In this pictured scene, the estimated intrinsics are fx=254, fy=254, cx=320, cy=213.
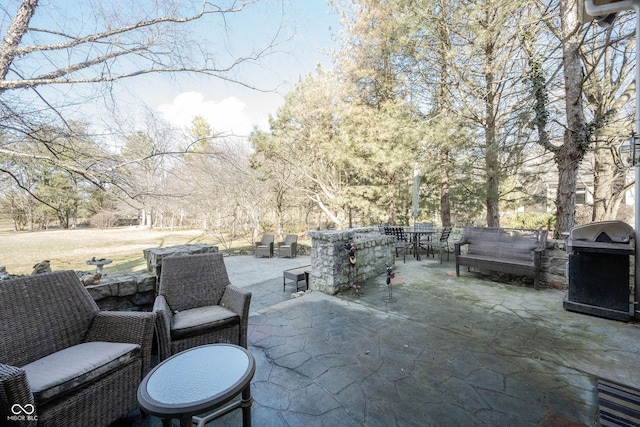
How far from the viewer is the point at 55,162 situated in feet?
10.6

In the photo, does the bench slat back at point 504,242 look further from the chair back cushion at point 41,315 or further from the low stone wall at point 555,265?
the chair back cushion at point 41,315

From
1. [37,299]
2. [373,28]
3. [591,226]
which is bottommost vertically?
[37,299]

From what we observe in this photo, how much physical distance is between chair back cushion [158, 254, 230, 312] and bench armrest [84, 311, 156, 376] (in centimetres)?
51

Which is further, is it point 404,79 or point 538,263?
point 404,79

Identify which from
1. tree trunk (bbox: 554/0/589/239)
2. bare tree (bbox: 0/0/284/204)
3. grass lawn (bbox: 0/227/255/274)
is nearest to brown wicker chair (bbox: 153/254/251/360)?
bare tree (bbox: 0/0/284/204)

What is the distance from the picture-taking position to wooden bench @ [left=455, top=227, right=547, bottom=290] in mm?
4137

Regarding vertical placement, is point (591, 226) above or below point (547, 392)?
above

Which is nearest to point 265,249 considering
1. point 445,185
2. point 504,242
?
point 445,185

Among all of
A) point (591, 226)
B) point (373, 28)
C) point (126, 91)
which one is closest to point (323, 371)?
point (591, 226)

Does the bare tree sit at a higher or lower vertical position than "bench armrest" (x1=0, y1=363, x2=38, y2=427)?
higher

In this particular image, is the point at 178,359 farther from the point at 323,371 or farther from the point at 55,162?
the point at 55,162

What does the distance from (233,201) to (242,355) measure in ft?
35.3

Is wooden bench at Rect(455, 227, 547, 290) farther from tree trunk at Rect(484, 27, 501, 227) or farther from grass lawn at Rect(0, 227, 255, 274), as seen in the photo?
grass lawn at Rect(0, 227, 255, 274)

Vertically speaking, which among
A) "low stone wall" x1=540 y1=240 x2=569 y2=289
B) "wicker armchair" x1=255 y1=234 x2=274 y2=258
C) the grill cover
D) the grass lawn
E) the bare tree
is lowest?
the grass lawn
